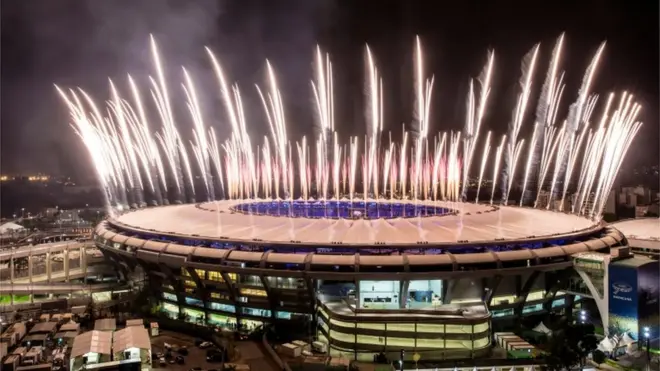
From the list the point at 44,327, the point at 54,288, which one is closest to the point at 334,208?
the point at 54,288

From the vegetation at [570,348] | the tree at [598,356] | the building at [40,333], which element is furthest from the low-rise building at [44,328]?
the tree at [598,356]

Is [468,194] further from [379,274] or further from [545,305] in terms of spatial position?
[379,274]

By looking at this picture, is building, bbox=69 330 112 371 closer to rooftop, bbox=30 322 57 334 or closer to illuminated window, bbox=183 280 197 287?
rooftop, bbox=30 322 57 334

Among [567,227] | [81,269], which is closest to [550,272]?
[567,227]

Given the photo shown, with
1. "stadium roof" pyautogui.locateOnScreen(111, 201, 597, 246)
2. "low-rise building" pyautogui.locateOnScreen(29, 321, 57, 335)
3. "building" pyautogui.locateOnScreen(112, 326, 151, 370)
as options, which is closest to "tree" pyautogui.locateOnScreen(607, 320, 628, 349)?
"stadium roof" pyautogui.locateOnScreen(111, 201, 597, 246)

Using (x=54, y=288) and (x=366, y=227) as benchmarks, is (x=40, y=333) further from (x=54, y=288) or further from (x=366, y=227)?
(x=366, y=227)

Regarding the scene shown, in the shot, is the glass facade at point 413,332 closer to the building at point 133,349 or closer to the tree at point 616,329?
the tree at point 616,329
